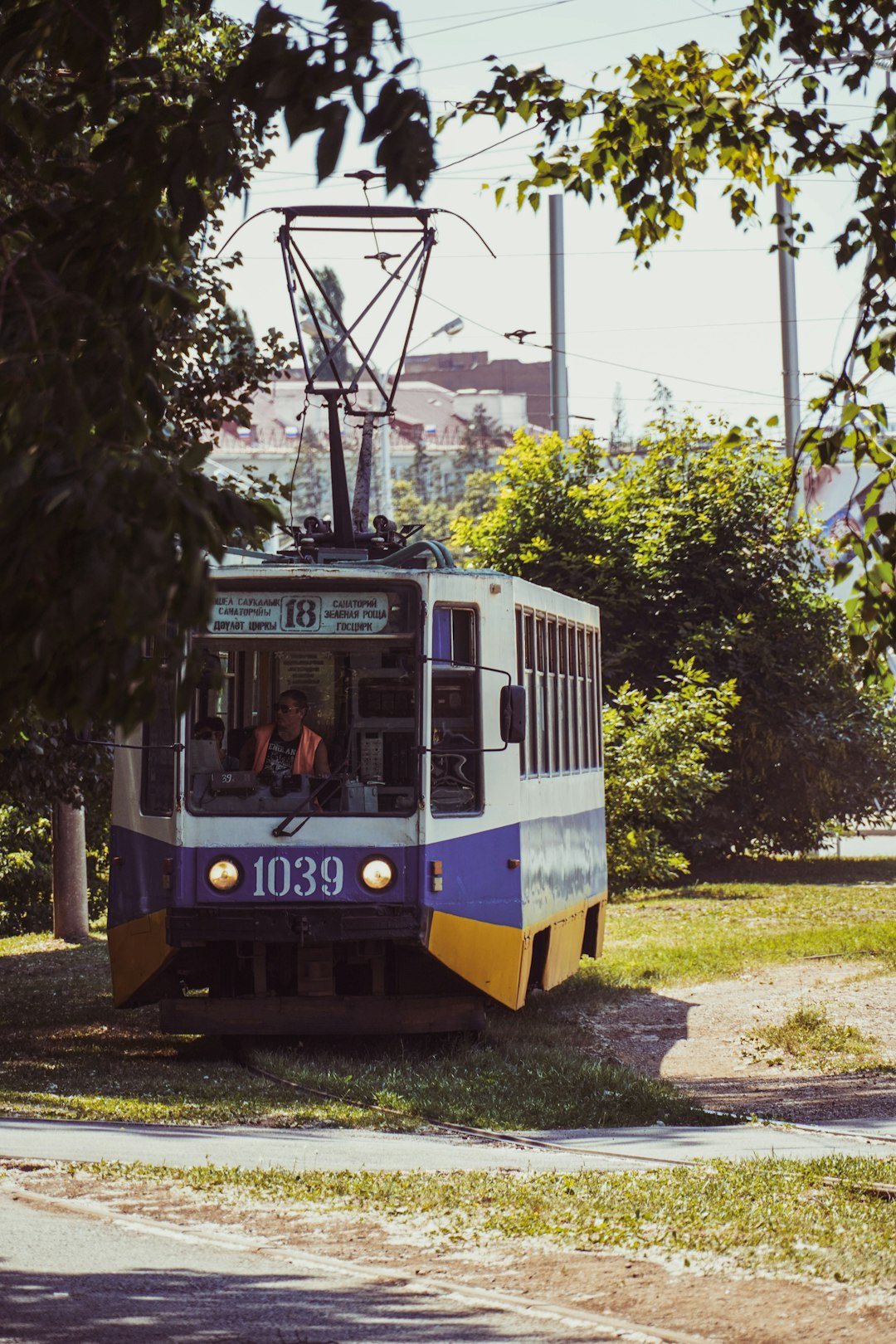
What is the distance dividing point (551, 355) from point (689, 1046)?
22130 mm

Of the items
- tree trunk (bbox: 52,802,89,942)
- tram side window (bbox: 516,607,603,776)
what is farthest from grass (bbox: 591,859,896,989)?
tree trunk (bbox: 52,802,89,942)

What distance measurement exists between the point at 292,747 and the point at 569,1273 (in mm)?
6578

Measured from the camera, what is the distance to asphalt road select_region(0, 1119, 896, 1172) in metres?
9.20

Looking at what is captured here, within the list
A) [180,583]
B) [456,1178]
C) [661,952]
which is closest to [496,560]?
[661,952]

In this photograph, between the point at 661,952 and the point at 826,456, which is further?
the point at 661,952

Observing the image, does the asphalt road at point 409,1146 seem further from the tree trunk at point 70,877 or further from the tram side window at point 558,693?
the tree trunk at point 70,877

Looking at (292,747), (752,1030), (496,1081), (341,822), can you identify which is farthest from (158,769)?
(752,1030)

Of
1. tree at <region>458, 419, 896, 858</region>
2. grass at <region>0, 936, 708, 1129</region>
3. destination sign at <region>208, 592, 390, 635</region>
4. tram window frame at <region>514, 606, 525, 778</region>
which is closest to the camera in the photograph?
grass at <region>0, 936, 708, 1129</region>

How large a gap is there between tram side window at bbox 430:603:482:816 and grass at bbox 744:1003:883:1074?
2.88 meters

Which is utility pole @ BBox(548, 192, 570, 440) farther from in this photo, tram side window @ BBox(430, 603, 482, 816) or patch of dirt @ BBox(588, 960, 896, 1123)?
tram side window @ BBox(430, 603, 482, 816)

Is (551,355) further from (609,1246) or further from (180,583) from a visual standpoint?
→ (180,583)

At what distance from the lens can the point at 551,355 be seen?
34938 millimetres

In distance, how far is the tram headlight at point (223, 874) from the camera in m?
12.6

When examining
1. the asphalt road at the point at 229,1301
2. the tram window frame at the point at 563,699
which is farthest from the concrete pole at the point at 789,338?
the asphalt road at the point at 229,1301
